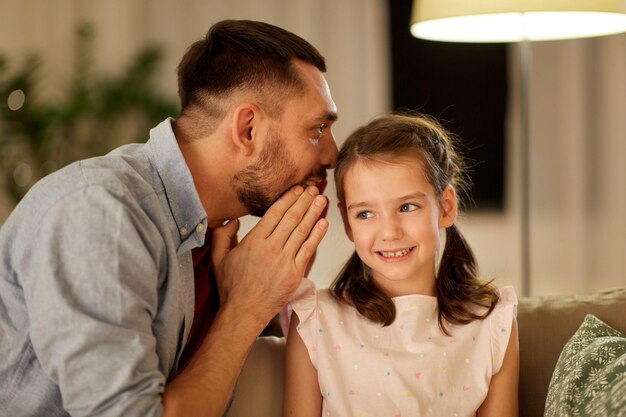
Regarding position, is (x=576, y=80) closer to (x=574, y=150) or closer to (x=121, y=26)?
(x=574, y=150)

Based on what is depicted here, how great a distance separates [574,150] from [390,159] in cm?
271

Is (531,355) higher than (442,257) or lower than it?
lower

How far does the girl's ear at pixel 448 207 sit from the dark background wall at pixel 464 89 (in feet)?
8.13

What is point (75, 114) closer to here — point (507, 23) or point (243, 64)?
point (507, 23)

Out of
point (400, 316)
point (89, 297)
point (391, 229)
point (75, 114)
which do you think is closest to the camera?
point (89, 297)

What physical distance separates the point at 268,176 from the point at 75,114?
234cm

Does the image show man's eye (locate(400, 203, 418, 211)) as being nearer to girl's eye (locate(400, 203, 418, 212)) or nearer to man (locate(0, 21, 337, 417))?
girl's eye (locate(400, 203, 418, 212))

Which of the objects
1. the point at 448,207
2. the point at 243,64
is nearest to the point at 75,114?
the point at 243,64

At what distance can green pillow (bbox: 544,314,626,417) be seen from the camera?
4.96 feet

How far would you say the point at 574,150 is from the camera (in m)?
4.27

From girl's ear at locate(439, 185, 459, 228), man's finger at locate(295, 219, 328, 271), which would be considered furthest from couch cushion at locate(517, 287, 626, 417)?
man's finger at locate(295, 219, 328, 271)

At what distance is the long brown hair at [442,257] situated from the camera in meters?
1.82

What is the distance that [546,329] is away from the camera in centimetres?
189

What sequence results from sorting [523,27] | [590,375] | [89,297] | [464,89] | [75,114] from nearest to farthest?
[89,297] < [590,375] < [523,27] < [75,114] < [464,89]
